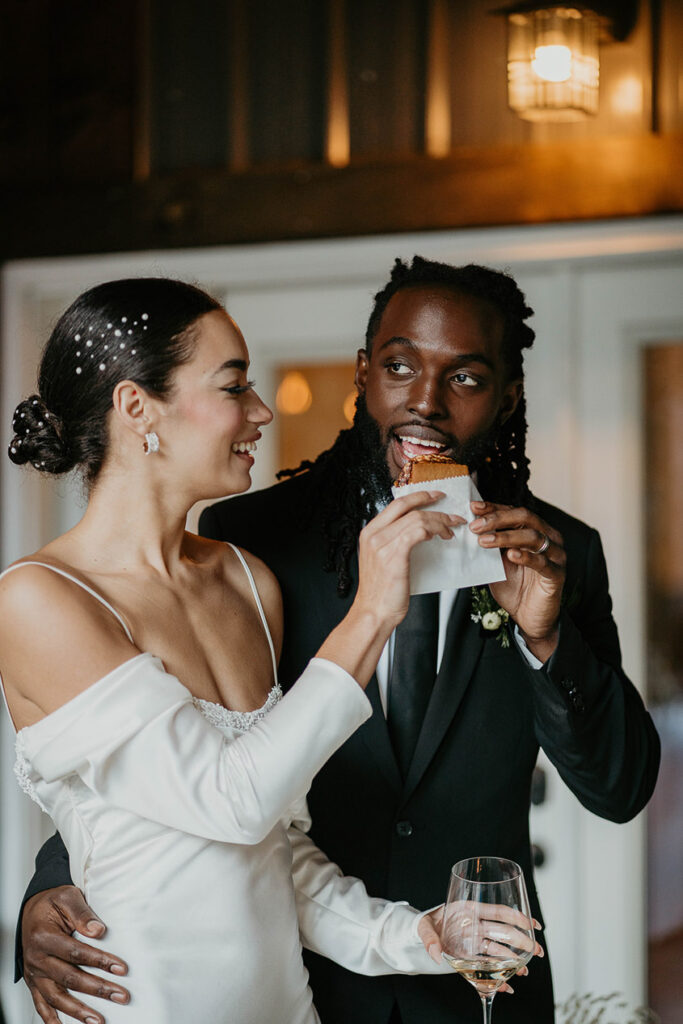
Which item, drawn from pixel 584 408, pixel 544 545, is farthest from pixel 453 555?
pixel 584 408

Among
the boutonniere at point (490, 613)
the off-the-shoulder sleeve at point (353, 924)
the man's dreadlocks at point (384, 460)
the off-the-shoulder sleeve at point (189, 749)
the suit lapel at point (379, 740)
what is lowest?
the off-the-shoulder sleeve at point (353, 924)

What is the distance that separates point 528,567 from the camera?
159cm

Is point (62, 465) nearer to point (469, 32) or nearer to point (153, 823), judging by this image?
point (153, 823)

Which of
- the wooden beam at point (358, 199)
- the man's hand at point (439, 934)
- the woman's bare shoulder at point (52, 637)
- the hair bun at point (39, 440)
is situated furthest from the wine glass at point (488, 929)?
the wooden beam at point (358, 199)

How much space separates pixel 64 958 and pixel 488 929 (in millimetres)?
584

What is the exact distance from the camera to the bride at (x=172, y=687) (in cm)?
131

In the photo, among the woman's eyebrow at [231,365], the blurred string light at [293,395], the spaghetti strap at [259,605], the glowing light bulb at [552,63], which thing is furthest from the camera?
the blurred string light at [293,395]

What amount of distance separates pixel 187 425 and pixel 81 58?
2259 mm

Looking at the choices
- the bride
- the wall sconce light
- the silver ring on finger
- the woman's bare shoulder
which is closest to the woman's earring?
the bride

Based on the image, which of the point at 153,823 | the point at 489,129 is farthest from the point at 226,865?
the point at 489,129

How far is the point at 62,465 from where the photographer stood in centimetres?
153

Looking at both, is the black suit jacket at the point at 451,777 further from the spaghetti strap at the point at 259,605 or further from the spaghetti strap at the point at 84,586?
the spaghetti strap at the point at 84,586

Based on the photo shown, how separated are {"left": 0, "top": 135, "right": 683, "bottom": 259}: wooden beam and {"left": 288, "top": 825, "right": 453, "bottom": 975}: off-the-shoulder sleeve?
73.5 inches

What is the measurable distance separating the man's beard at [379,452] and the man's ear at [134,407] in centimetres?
45
